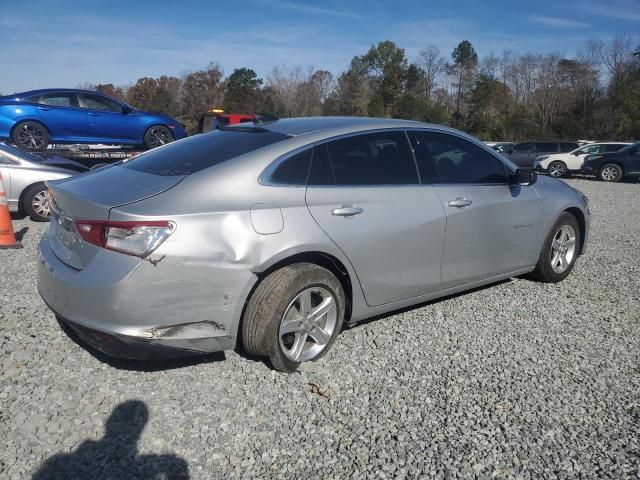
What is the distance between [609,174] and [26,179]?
19251 millimetres

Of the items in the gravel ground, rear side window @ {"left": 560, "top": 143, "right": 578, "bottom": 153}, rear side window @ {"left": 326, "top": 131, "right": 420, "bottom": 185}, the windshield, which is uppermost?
rear side window @ {"left": 560, "top": 143, "right": 578, "bottom": 153}

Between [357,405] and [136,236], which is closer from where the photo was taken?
[136,236]

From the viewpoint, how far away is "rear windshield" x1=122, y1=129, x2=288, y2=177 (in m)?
3.39

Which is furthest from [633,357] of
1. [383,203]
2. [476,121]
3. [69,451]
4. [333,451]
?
→ [476,121]

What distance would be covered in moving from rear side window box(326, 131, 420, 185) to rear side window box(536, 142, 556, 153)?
2045cm

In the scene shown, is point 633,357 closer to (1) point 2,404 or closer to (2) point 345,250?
(2) point 345,250

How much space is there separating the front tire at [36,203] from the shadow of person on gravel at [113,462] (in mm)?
6062

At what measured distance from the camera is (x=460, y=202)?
4.20 m

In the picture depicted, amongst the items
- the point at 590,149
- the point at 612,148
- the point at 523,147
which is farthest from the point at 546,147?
the point at 612,148

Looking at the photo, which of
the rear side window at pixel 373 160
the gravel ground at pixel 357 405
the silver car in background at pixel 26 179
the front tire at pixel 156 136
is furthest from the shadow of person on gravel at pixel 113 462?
the front tire at pixel 156 136

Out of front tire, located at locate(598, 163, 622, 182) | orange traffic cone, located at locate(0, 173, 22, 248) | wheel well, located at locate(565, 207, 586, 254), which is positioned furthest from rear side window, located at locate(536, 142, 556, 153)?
orange traffic cone, located at locate(0, 173, 22, 248)

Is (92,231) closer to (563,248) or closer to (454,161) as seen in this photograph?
(454,161)

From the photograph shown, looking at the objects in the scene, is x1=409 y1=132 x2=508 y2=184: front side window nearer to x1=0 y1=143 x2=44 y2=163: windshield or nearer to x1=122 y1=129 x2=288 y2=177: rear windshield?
x1=122 y1=129 x2=288 y2=177: rear windshield

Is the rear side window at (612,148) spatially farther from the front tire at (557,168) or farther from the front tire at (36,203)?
the front tire at (36,203)
